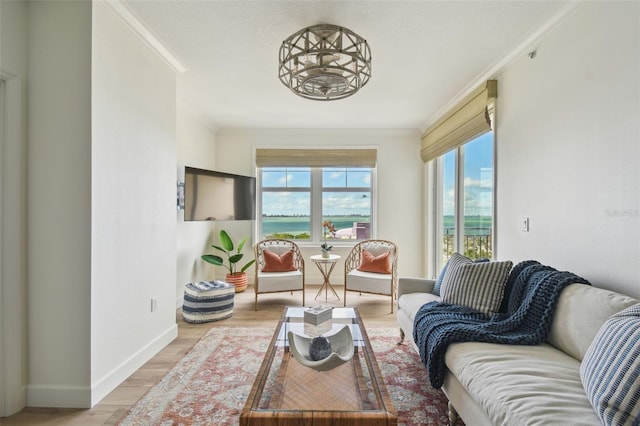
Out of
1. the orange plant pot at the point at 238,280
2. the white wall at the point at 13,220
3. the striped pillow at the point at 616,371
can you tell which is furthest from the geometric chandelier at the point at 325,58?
the orange plant pot at the point at 238,280

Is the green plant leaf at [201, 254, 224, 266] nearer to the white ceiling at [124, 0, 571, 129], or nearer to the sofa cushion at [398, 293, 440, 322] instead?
the white ceiling at [124, 0, 571, 129]

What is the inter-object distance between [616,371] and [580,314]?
0.52 meters

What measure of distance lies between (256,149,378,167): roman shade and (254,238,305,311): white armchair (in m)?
1.34

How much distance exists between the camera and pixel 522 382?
1342 mm

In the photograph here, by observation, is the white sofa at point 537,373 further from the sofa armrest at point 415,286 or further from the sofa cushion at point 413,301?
the sofa armrest at point 415,286

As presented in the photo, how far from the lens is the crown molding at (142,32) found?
82.2 inches

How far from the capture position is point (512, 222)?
2701 mm

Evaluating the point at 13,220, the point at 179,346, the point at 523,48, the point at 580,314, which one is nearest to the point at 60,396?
the point at 179,346

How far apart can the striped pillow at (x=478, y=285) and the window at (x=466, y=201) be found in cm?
90

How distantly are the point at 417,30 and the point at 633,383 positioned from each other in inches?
90.8

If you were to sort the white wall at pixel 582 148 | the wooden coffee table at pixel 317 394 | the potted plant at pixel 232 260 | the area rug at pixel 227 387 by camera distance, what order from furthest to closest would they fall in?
the potted plant at pixel 232 260 → the area rug at pixel 227 387 → the white wall at pixel 582 148 → the wooden coffee table at pixel 317 394

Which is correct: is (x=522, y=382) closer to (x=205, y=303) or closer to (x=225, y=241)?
(x=205, y=303)

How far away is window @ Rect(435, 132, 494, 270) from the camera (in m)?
3.25

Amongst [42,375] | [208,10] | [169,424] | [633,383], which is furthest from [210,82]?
[633,383]
